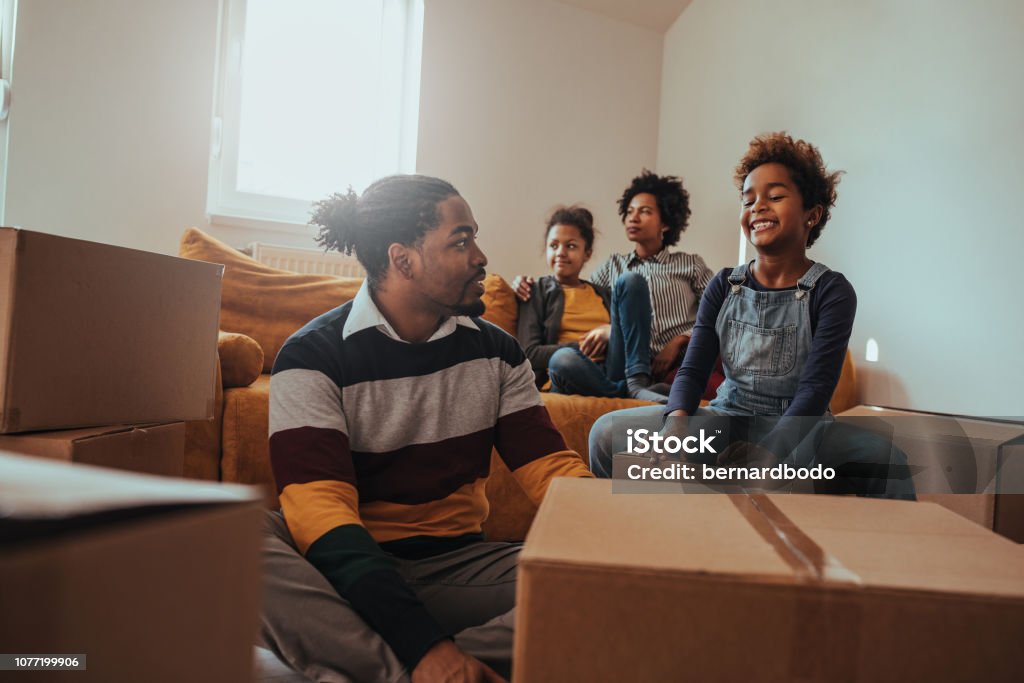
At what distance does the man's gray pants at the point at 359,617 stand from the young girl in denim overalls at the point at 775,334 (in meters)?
0.59

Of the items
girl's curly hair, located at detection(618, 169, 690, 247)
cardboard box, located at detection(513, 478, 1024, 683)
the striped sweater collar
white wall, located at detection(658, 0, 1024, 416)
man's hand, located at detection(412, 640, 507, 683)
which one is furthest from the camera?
girl's curly hair, located at detection(618, 169, 690, 247)

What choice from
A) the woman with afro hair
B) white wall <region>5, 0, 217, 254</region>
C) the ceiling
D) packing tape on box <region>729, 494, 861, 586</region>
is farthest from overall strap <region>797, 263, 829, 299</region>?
the ceiling

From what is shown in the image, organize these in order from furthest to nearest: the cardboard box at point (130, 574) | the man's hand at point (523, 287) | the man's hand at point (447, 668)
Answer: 1. the man's hand at point (523, 287)
2. the man's hand at point (447, 668)
3. the cardboard box at point (130, 574)

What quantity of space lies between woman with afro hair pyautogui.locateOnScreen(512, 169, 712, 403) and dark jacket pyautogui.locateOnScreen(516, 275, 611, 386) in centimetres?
4

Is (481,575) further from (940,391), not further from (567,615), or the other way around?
(940,391)

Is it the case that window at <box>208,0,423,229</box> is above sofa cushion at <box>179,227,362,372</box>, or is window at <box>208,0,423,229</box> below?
above

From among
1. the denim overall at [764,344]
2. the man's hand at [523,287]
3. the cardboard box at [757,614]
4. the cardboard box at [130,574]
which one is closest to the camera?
the cardboard box at [130,574]

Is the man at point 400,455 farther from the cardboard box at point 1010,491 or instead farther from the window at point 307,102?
the window at point 307,102

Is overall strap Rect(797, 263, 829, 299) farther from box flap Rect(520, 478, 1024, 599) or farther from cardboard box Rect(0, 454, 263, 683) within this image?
cardboard box Rect(0, 454, 263, 683)

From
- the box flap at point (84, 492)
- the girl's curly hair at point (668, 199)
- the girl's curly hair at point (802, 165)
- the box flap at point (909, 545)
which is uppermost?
the girl's curly hair at point (668, 199)

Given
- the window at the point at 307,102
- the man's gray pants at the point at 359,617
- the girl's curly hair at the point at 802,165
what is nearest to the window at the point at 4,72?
the window at the point at 307,102

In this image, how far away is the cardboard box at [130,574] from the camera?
0.25 meters

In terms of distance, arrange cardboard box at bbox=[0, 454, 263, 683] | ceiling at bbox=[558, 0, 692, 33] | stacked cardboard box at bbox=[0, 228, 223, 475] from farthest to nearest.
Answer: ceiling at bbox=[558, 0, 692, 33]
stacked cardboard box at bbox=[0, 228, 223, 475]
cardboard box at bbox=[0, 454, 263, 683]

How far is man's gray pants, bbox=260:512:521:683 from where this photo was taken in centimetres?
89
